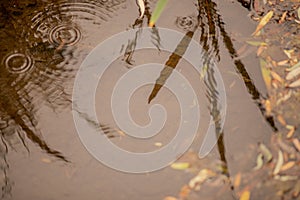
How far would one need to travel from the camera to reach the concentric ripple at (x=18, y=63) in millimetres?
1655

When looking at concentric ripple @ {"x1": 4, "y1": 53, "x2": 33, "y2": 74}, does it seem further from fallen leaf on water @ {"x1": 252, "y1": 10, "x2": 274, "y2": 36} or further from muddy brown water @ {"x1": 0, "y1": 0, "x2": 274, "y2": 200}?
fallen leaf on water @ {"x1": 252, "y1": 10, "x2": 274, "y2": 36}

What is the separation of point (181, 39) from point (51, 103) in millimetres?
686

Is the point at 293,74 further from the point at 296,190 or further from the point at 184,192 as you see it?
the point at 184,192

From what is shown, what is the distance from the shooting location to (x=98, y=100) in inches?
62.9

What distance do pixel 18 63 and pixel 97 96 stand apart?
1.38 ft

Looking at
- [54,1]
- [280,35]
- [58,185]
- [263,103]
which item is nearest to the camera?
[58,185]

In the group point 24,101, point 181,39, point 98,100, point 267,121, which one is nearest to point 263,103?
point 267,121

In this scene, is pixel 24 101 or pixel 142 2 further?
pixel 142 2

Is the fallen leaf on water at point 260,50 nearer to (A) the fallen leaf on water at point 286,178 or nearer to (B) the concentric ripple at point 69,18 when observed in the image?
(A) the fallen leaf on water at point 286,178

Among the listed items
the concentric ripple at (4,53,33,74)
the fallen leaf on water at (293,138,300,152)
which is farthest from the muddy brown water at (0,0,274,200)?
the fallen leaf on water at (293,138,300,152)

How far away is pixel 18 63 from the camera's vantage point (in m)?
1.67

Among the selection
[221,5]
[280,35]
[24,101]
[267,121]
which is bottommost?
[267,121]

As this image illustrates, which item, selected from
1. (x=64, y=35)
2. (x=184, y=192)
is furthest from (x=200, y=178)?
(x=64, y=35)

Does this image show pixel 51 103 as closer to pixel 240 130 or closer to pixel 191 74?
pixel 191 74
